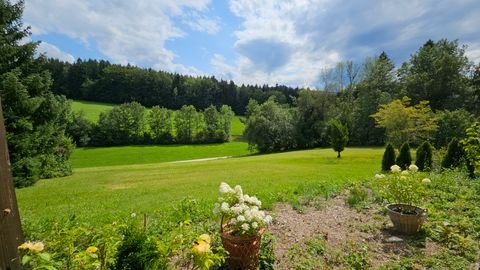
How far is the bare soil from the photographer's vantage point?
434 cm

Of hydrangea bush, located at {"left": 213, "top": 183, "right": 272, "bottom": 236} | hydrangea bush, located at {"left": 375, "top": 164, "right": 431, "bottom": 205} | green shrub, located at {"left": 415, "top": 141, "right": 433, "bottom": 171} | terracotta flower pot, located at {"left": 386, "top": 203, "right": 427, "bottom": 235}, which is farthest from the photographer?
green shrub, located at {"left": 415, "top": 141, "right": 433, "bottom": 171}

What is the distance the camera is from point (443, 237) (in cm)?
480

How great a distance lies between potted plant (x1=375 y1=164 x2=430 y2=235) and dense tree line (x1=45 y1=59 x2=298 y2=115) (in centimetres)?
5906

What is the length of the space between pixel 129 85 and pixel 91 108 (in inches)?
443

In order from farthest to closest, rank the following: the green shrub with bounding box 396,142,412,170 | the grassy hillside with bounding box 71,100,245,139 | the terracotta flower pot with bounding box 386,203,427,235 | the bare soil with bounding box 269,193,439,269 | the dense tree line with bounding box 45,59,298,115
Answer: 1. the dense tree line with bounding box 45,59,298,115
2. the grassy hillside with bounding box 71,100,245,139
3. the green shrub with bounding box 396,142,412,170
4. the terracotta flower pot with bounding box 386,203,427,235
5. the bare soil with bounding box 269,193,439,269

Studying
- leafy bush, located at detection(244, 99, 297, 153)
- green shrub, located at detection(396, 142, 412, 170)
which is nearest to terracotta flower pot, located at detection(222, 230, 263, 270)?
green shrub, located at detection(396, 142, 412, 170)

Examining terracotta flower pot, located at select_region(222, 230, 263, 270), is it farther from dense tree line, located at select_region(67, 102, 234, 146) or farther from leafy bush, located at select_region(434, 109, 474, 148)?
dense tree line, located at select_region(67, 102, 234, 146)

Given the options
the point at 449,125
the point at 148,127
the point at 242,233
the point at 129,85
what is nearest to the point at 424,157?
the point at 242,233

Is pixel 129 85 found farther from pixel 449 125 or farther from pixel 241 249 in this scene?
pixel 241 249

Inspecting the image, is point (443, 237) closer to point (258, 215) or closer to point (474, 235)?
point (474, 235)

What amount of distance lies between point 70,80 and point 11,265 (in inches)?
2542

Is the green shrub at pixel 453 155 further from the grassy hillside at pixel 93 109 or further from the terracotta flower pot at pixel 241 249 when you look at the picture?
the grassy hillside at pixel 93 109

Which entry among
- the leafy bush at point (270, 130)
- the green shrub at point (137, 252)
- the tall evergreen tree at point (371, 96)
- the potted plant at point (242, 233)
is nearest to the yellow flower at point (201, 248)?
the green shrub at point (137, 252)

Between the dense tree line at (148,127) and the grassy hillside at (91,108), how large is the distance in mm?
2841
